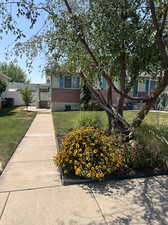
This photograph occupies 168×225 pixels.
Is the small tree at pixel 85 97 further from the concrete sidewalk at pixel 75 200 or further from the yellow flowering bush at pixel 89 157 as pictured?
the concrete sidewalk at pixel 75 200

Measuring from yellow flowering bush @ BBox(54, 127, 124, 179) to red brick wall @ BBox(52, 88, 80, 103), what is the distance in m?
11.6

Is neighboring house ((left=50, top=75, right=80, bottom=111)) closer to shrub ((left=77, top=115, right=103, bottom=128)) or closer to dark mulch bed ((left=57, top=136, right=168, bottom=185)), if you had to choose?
shrub ((left=77, top=115, right=103, bottom=128))

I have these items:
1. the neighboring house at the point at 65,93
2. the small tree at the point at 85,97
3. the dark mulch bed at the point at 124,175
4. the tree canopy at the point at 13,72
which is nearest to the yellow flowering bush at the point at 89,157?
the dark mulch bed at the point at 124,175

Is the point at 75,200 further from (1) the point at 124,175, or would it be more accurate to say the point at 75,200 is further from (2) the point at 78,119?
(2) the point at 78,119

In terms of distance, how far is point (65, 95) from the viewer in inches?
586

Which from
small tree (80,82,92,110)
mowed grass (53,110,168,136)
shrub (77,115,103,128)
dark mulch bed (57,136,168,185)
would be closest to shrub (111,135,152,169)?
dark mulch bed (57,136,168,185)

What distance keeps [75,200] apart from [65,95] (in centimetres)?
1293

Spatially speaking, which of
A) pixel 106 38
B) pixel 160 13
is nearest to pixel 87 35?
pixel 106 38

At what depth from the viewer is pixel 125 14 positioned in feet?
11.5

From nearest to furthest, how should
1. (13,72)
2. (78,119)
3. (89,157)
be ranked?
(89,157) → (78,119) → (13,72)

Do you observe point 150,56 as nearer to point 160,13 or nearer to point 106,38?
point 160,13

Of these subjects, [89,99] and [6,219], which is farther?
[89,99]

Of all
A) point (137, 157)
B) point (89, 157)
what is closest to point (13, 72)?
point (89, 157)

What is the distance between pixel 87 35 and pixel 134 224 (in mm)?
3806
